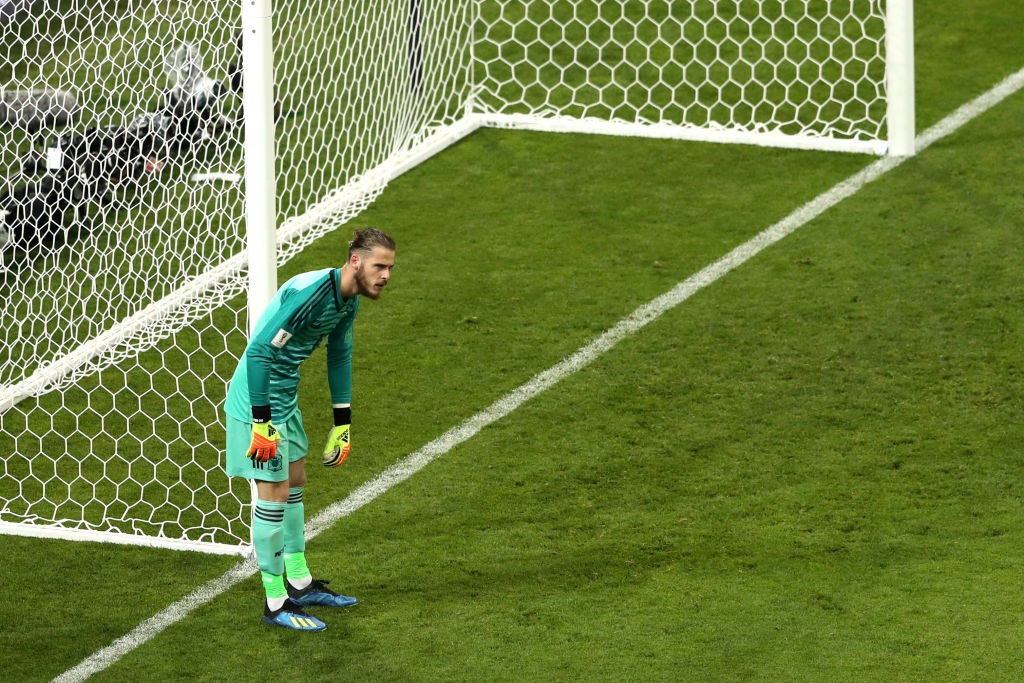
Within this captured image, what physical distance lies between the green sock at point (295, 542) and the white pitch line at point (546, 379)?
1.12ft

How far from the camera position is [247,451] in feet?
21.3

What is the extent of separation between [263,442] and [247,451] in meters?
0.17

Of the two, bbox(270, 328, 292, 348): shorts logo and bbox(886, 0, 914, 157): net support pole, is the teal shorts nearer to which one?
bbox(270, 328, 292, 348): shorts logo

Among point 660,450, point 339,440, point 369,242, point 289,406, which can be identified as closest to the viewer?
point 369,242

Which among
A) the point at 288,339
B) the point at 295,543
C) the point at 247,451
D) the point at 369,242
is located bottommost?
the point at 295,543

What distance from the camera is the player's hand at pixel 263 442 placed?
6328 mm

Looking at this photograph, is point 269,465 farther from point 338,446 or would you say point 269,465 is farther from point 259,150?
point 259,150

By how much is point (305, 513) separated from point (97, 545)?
0.84m

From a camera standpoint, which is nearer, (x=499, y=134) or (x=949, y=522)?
(x=949, y=522)

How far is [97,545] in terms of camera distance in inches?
289

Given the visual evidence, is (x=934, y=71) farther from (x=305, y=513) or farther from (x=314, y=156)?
(x=305, y=513)

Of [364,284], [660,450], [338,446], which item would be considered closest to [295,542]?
[338,446]

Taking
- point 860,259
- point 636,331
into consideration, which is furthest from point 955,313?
point 636,331

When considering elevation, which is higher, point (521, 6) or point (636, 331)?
point (521, 6)
